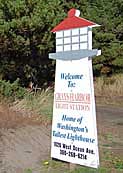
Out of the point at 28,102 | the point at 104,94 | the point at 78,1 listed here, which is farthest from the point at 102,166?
the point at 104,94

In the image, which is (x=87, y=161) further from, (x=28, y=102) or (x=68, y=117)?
(x=28, y=102)

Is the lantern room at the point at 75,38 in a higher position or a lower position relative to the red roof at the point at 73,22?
lower

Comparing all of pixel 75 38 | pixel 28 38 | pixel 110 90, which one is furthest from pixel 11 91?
pixel 110 90

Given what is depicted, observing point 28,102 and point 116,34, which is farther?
point 116,34

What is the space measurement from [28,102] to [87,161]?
236 inches

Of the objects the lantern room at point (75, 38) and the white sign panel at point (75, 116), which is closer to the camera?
the white sign panel at point (75, 116)

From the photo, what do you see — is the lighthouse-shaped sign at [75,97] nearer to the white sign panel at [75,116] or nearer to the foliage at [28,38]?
the white sign panel at [75,116]

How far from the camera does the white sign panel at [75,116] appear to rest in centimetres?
845

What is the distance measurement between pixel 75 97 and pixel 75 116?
0.34 metres

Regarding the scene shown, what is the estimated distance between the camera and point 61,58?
356 inches

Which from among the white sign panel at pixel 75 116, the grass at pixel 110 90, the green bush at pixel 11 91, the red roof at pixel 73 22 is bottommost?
the grass at pixel 110 90

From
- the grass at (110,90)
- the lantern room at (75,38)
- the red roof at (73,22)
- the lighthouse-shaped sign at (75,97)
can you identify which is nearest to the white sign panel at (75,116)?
the lighthouse-shaped sign at (75,97)

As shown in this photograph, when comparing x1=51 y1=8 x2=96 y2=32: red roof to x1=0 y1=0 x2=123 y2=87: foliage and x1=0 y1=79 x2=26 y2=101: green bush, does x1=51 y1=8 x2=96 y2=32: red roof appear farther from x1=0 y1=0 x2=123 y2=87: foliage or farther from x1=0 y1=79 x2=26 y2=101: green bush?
x1=0 y1=0 x2=123 y2=87: foliage

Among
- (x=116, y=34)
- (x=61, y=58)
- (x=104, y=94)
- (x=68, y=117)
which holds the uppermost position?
(x=61, y=58)
